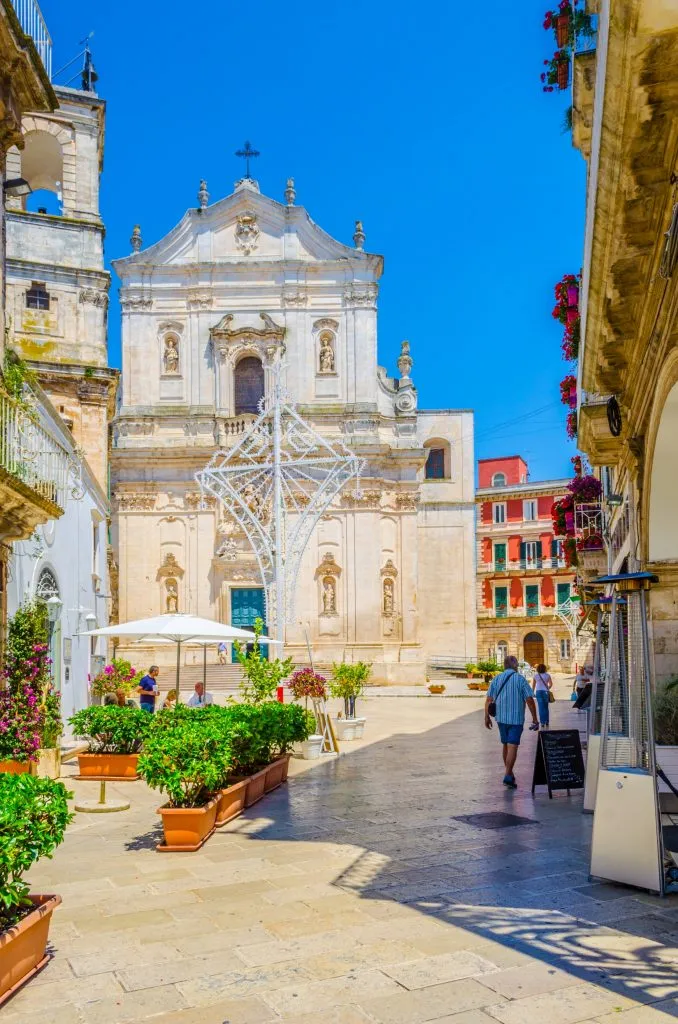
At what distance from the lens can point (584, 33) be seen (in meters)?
10.8

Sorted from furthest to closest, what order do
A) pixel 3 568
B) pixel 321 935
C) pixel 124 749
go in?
pixel 124 749
pixel 3 568
pixel 321 935

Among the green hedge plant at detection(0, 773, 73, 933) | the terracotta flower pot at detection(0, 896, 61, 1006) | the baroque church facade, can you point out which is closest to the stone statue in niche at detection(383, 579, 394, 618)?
the baroque church facade

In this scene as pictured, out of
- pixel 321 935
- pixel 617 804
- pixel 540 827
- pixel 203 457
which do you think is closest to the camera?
pixel 321 935

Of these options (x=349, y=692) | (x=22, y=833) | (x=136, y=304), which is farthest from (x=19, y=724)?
(x=136, y=304)

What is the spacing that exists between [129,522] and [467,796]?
1063 inches

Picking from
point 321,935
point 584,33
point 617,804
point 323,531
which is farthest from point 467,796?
point 323,531

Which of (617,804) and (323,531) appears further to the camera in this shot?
(323,531)

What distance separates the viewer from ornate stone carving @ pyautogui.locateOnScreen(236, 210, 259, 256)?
125 feet

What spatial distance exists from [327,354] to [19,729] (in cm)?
2770

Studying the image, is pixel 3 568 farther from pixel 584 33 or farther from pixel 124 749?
pixel 584 33

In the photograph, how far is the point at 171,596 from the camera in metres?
36.2

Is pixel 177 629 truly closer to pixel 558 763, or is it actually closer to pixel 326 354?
pixel 558 763

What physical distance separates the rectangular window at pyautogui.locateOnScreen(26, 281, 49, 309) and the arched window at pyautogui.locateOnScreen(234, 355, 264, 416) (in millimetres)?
14875

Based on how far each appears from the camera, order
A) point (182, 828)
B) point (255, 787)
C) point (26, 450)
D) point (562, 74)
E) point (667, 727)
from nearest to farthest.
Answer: point (182, 828), point (667, 727), point (255, 787), point (26, 450), point (562, 74)
